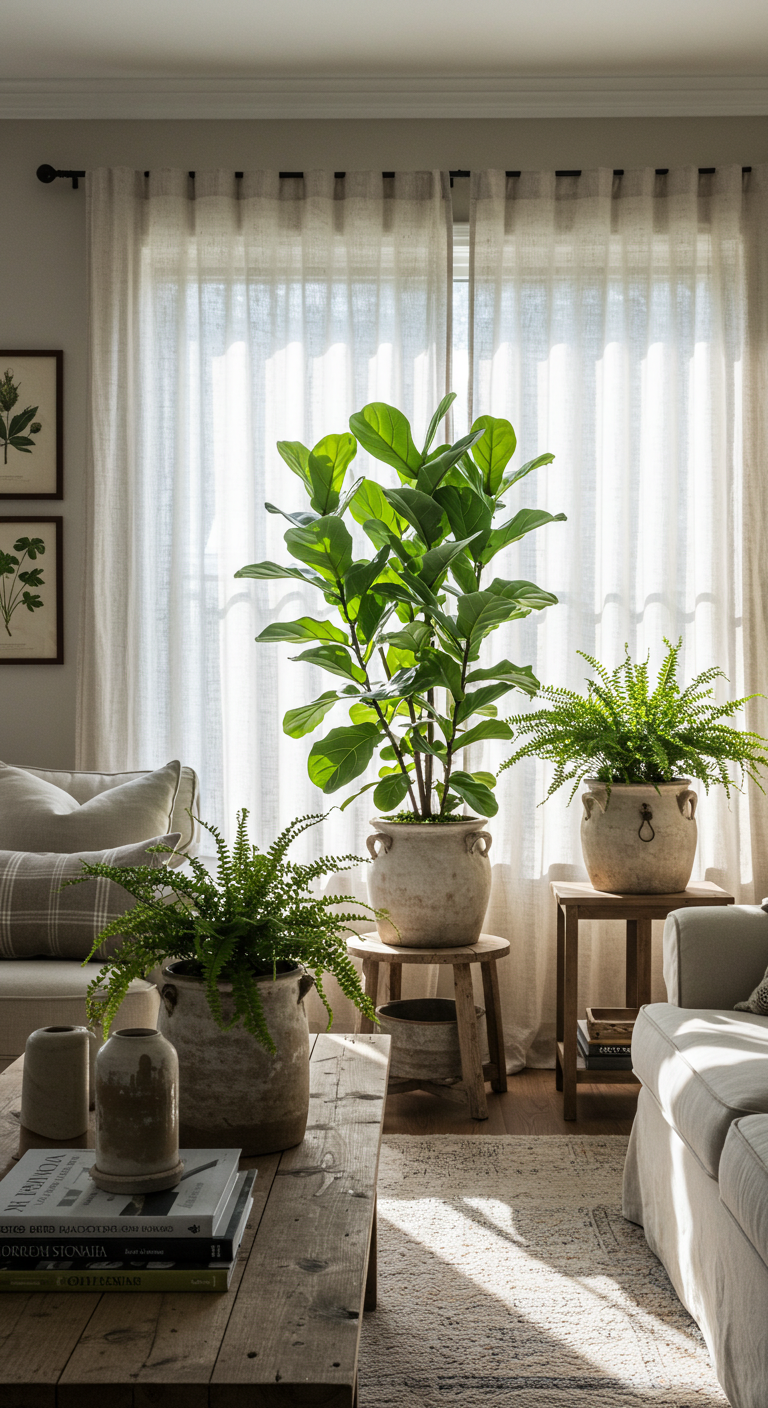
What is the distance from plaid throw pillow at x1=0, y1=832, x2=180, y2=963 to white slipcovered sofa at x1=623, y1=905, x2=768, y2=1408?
3.93ft

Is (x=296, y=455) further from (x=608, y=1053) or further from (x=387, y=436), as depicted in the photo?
(x=608, y=1053)

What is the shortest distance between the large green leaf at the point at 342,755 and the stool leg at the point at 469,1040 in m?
0.57

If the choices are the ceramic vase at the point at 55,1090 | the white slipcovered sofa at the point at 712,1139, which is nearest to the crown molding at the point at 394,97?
the white slipcovered sofa at the point at 712,1139

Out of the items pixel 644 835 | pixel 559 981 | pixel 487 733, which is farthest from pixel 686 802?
pixel 559 981

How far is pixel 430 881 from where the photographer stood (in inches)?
114

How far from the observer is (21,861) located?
8.84 feet

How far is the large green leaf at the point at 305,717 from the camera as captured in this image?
306cm

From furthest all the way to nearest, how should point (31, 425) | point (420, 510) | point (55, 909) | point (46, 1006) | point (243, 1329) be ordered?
1. point (31, 425)
2. point (420, 510)
3. point (55, 909)
4. point (46, 1006)
5. point (243, 1329)

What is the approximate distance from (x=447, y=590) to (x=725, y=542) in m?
0.93

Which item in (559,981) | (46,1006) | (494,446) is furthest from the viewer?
(559,981)

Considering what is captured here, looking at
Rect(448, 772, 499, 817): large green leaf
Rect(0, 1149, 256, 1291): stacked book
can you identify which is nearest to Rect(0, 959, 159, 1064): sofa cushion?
Rect(448, 772, 499, 817): large green leaf

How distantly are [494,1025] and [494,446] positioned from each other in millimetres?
1591

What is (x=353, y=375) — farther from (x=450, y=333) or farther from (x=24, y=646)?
(x=24, y=646)

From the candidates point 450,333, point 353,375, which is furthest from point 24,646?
point 450,333
